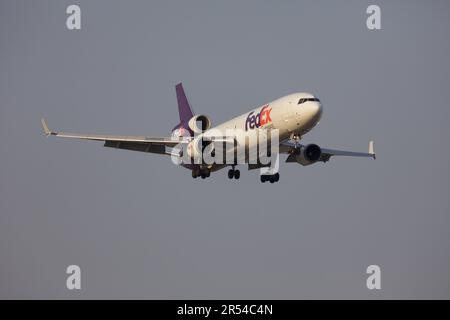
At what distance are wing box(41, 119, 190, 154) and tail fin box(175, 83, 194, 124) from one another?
554 cm

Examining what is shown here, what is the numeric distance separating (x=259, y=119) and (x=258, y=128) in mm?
624

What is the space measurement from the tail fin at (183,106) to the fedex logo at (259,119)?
11961mm

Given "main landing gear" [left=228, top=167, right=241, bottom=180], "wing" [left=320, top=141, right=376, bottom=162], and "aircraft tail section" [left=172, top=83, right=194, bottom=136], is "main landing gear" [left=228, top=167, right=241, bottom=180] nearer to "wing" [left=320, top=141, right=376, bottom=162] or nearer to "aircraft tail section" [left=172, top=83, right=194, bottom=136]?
"aircraft tail section" [left=172, top=83, right=194, bottom=136]

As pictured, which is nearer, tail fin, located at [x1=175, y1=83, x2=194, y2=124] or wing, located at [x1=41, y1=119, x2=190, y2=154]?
wing, located at [x1=41, y1=119, x2=190, y2=154]

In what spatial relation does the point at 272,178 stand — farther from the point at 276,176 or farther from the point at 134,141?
the point at 134,141

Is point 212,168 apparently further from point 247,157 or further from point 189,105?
point 189,105

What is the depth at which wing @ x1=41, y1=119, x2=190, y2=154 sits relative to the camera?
74062 millimetres

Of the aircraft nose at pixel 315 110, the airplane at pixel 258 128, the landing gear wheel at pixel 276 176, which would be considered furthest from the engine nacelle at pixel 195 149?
the aircraft nose at pixel 315 110

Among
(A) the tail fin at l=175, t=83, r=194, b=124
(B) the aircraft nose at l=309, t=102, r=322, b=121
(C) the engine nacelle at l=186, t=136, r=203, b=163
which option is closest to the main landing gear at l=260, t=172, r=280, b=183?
(C) the engine nacelle at l=186, t=136, r=203, b=163

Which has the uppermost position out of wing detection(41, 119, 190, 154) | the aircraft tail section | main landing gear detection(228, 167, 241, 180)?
the aircraft tail section

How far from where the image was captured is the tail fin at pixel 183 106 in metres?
85.6
